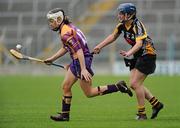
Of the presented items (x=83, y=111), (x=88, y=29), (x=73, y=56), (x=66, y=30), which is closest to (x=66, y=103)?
(x=73, y=56)

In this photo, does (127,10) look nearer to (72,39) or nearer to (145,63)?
(145,63)

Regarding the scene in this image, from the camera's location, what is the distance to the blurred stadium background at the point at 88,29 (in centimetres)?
3341

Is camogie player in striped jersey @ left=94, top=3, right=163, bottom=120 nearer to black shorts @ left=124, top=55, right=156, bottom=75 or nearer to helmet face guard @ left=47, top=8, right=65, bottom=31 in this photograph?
black shorts @ left=124, top=55, right=156, bottom=75

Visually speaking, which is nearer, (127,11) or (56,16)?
(56,16)

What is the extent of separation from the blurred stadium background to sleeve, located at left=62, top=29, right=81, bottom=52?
2147 cm

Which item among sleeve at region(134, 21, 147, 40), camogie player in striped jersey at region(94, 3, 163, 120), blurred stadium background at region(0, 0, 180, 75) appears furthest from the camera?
blurred stadium background at region(0, 0, 180, 75)

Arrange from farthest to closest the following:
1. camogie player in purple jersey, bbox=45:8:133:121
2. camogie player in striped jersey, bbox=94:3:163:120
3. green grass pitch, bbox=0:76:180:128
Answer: camogie player in striped jersey, bbox=94:3:163:120
camogie player in purple jersey, bbox=45:8:133:121
green grass pitch, bbox=0:76:180:128

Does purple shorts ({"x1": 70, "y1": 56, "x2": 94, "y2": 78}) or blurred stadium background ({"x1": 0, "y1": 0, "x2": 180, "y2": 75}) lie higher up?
blurred stadium background ({"x1": 0, "y1": 0, "x2": 180, "y2": 75})

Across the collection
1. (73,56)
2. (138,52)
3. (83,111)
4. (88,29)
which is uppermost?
(88,29)

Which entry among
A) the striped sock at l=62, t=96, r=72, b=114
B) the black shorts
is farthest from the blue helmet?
the striped sock at l=62, t=96, r=72, b=114

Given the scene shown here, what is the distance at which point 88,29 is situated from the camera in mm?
35906

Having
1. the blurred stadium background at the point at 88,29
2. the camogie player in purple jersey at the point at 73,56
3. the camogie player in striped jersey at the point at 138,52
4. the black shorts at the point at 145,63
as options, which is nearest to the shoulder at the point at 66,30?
the camogie player in purple jersey at the point at 73,56

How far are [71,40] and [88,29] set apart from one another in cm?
2516

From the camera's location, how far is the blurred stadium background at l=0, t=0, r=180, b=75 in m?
33.4
